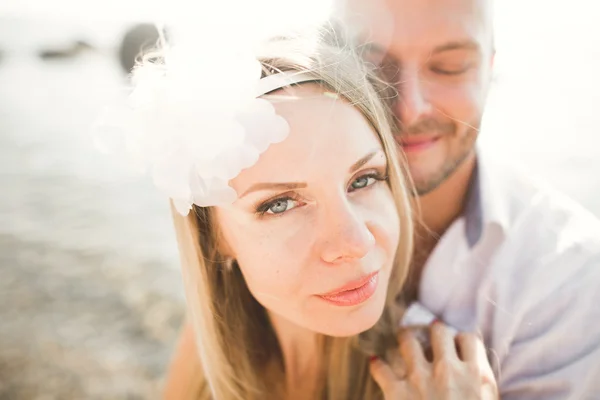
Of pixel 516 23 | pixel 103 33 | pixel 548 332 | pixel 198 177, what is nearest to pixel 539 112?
pixel 516 23

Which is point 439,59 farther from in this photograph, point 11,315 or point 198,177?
point 11,315

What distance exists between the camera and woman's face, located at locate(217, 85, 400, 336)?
661 millimetres

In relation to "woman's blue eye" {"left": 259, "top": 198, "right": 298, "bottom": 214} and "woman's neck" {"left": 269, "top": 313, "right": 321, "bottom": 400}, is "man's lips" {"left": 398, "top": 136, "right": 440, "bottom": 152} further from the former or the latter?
"woman's neck" {"left": 269, "top": 313, "right": 321, "bottom": 400}

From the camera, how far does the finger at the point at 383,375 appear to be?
82 cm

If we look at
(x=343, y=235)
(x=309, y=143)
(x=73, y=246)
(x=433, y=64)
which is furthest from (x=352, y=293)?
(x=73, y=246)

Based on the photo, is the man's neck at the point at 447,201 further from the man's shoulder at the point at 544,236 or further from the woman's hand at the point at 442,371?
the woman's hand at the point at 442,371

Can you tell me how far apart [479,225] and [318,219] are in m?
0.31

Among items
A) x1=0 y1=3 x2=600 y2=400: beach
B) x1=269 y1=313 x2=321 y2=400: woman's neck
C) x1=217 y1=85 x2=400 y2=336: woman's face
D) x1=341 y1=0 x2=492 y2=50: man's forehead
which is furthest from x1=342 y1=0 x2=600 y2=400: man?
x1=0 y1=3 x2=600 y2=400: beach

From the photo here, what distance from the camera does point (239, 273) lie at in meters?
A: 0.91

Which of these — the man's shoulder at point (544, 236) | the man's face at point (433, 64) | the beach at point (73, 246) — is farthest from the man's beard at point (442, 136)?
the beach at point (73, 246)

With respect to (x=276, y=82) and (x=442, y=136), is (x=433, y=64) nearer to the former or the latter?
(x=442, y=136)

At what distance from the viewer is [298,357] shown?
0.96 metres

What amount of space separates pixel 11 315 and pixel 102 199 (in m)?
0.35

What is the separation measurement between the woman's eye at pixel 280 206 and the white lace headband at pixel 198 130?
0.17 feet
